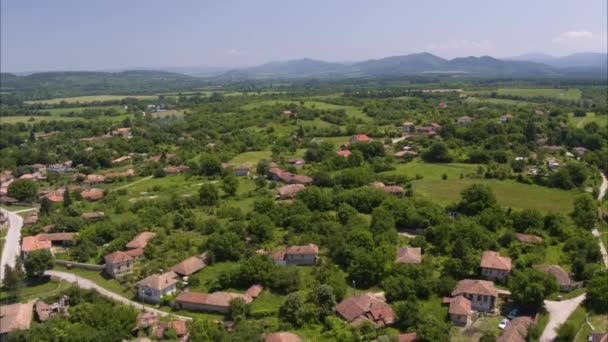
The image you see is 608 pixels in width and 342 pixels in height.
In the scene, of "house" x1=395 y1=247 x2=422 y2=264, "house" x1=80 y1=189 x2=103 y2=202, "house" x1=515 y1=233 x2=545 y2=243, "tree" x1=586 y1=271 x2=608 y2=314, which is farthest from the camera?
"house" x1=80 y1=189 x2=103 y2=202

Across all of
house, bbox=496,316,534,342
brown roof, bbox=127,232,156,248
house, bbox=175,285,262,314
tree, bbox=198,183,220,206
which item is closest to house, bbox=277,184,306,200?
tree, bbox=198,183,220,206

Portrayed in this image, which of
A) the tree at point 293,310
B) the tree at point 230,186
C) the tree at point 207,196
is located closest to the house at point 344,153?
the tree at point 230,186

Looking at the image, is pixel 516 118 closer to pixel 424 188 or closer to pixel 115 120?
pixel 424 188

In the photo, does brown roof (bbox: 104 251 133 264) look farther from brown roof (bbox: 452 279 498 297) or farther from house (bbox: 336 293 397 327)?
brown roof (bbox: 452 279 498 297)

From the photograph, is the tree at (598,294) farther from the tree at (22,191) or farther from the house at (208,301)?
the tree at (22,191)

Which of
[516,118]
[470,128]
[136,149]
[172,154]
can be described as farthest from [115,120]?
[516,118]
